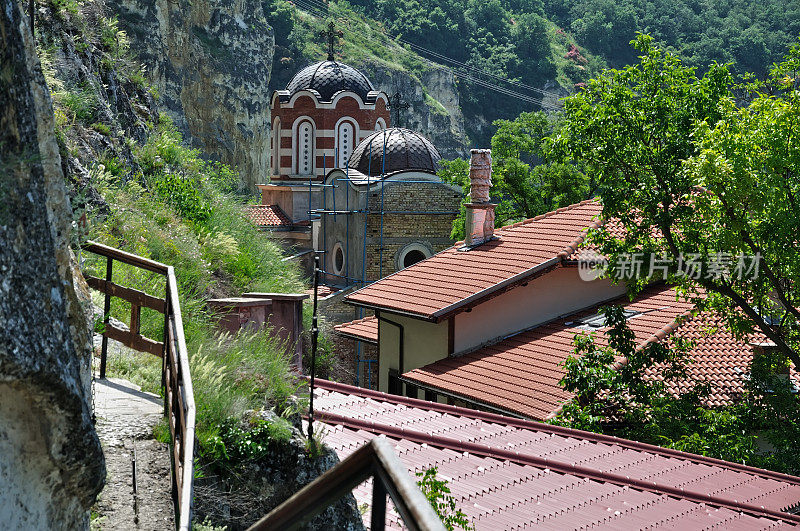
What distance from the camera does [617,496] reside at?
26.7 feet

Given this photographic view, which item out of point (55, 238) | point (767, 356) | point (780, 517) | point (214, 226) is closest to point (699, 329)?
point (767, 356)

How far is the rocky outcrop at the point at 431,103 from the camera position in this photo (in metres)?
81.8

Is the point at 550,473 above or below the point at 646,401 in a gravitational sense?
above

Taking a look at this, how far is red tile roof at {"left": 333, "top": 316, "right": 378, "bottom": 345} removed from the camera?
19.4m

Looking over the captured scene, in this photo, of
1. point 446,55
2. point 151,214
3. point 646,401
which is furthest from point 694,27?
point 151,214

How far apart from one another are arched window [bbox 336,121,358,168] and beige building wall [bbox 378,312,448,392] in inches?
871

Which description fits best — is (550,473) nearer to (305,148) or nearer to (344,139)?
(344,139)

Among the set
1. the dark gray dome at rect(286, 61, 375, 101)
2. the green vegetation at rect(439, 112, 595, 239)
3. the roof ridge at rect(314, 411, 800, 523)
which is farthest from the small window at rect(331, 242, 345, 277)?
the roof ridge at rect(314, 411, 800, 523)

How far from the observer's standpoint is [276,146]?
41094 millimetres

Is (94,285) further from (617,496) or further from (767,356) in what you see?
(767,356)

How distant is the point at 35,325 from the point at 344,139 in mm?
37477

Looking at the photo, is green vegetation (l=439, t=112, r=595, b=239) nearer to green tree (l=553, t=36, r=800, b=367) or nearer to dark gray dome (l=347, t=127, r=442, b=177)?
dark gray dome (l=347, t=127, r=442, b=177)

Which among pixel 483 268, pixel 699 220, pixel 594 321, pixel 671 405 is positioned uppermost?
pixel 699 220

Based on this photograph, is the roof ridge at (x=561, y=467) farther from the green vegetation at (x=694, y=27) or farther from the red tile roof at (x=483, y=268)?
the green vegetation at (x=694, y=27)
